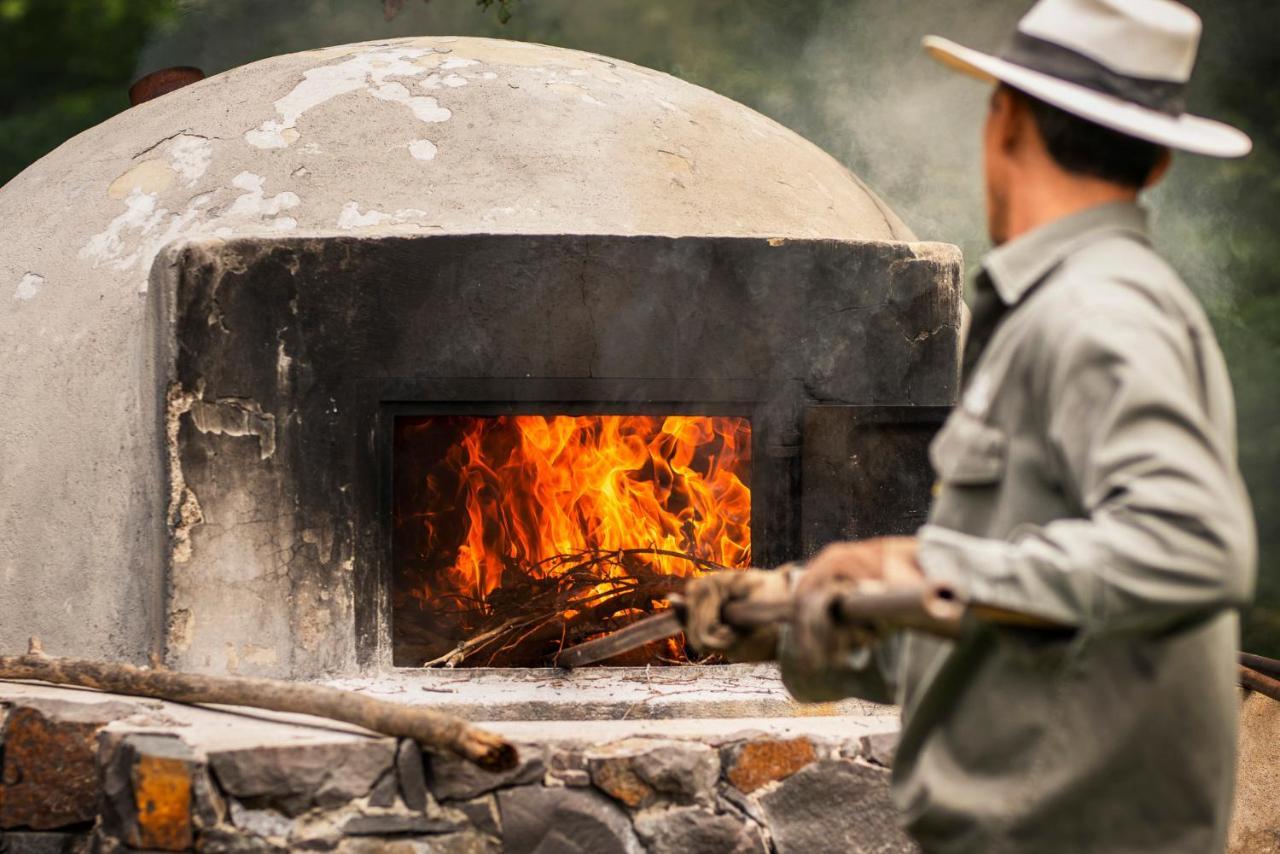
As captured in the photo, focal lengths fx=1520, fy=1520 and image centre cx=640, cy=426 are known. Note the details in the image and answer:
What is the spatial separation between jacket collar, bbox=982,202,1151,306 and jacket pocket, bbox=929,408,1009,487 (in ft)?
0.51

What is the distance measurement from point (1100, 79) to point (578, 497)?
2716 mm

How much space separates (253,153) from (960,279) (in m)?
2.13

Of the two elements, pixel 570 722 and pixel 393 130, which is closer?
pixel 570 722

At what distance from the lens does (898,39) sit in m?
7.79

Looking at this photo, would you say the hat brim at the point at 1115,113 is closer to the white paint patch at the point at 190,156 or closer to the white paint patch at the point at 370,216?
the white paint patch at the point at 370,216

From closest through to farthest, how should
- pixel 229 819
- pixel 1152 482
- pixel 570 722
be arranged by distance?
pixel 1152 482
pixel 229 819
pixel 570 722

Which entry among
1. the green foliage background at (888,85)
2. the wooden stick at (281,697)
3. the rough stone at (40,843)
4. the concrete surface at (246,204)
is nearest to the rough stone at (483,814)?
the wooden stick at (281,697)

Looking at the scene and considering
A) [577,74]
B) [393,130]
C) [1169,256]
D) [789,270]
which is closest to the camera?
[789,270]

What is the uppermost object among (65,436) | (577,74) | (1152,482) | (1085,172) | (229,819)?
(577,74)

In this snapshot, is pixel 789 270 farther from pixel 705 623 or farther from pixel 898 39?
pixel 898 39

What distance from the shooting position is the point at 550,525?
14.2ft

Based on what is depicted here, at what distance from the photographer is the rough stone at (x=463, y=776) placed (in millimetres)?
3209

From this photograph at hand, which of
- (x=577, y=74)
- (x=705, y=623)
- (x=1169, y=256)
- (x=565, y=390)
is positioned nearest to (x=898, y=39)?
(x=1169, y=256)

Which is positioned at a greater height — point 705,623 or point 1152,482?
point 1152,482
